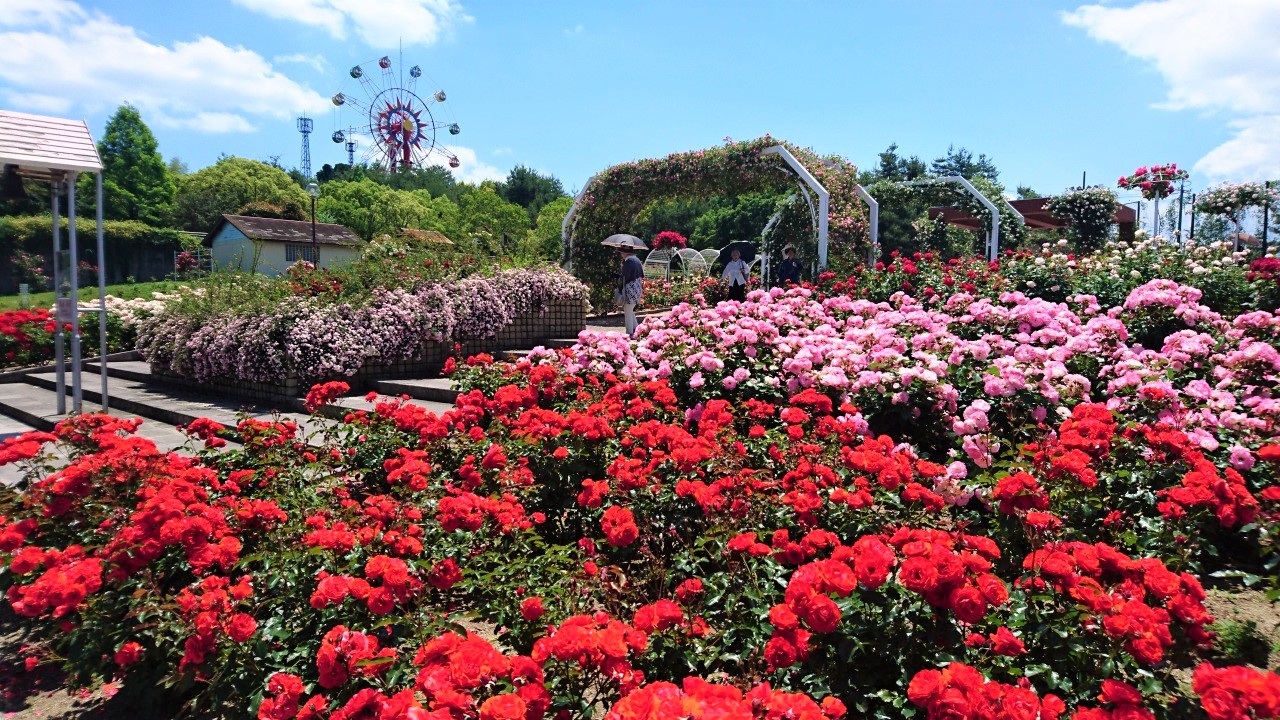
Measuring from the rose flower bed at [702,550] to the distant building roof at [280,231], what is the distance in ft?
114

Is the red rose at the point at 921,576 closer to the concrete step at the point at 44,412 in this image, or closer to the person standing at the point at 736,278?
the concrete step at the point at 44,412

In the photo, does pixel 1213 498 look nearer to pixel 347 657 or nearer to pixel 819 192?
pixel 347 657

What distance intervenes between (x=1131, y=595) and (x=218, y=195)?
59.0 meters

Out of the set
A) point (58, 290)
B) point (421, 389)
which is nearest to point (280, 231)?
point (58, 290)

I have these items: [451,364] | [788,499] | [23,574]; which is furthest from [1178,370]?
[23,574]

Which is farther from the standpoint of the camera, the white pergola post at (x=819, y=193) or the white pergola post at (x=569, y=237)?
the white pergola post at (x=569, y=237)

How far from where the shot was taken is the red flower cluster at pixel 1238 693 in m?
1.15

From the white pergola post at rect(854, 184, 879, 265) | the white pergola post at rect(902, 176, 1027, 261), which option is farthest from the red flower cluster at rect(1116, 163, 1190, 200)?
the white pergola post at rect(854, 184, 879, 265)

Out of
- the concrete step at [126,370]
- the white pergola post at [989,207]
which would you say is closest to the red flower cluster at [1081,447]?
the concrete step at [126,370]

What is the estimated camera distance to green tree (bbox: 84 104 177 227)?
4762 centimetres

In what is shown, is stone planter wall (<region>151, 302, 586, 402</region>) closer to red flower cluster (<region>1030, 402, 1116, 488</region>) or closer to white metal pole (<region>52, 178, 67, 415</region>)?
white metal pole (<region>52, 178, 67, 415</region>)

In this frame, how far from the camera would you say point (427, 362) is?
7648 mm

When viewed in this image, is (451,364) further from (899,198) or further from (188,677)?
(899,198)

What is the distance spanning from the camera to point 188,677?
1886 millimetres
